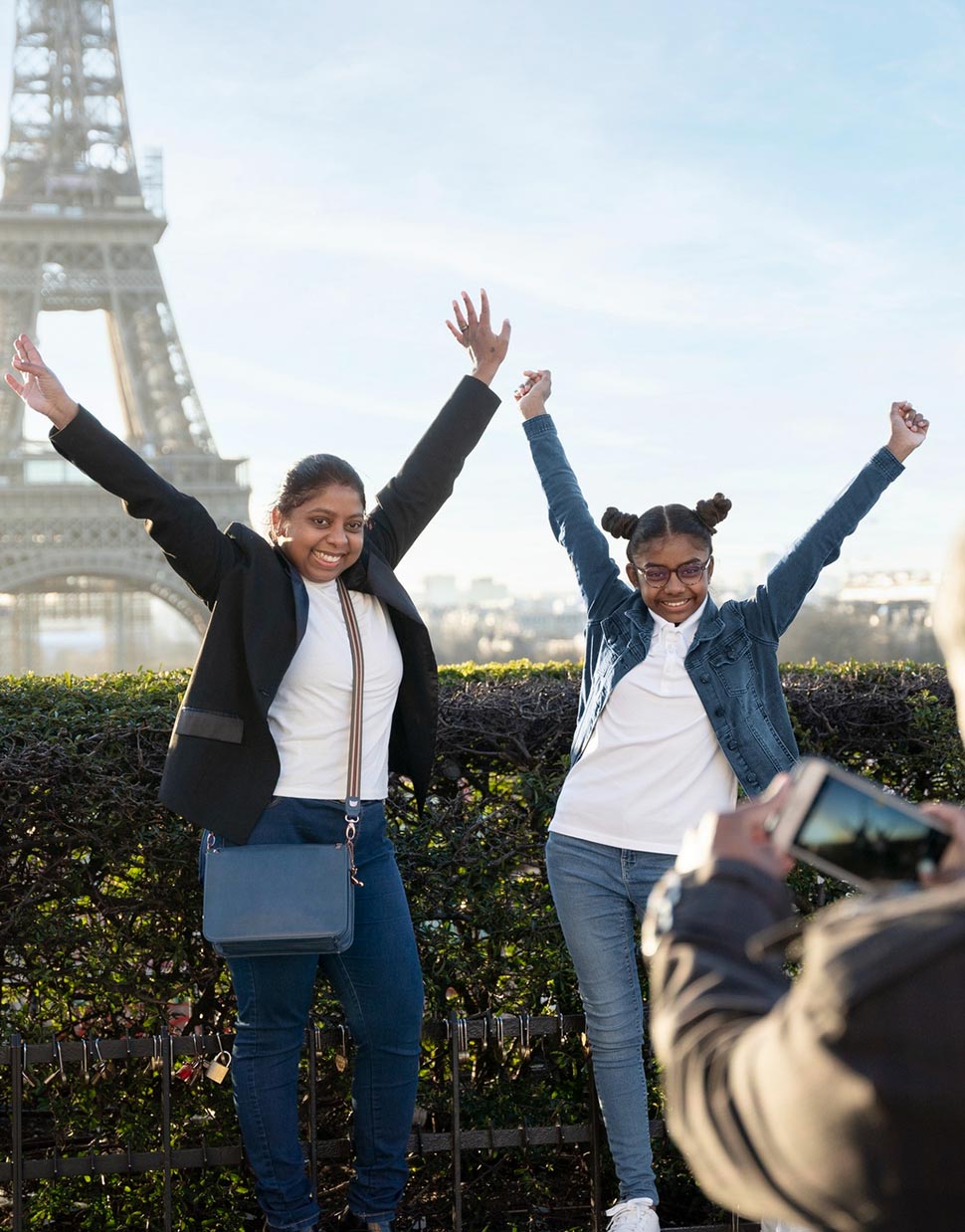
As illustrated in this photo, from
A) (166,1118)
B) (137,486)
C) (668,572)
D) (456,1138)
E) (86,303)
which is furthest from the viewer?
(86,303)

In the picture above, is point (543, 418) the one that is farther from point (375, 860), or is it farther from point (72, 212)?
point (72, 212)

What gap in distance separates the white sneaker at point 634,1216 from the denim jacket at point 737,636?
3.65 ft

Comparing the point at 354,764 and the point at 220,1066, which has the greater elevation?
the point at 354,764

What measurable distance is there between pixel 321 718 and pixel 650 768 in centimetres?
87

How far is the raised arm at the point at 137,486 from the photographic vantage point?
10.2 feet

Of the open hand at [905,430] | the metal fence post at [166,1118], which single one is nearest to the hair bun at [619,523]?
the open hand at [905,430]

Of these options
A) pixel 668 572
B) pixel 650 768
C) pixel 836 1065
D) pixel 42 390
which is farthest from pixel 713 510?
pixel 836 1065

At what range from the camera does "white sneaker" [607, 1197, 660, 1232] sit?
10.5 ft

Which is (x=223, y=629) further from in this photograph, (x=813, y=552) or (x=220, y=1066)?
(x=813, y=552)

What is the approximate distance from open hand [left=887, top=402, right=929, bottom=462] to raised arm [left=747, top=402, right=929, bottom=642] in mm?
31

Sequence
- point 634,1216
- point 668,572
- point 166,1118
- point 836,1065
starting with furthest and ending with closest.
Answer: point 166,1118, point 668,572, point 634,1216, point 836,1065

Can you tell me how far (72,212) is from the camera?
35.4 metres

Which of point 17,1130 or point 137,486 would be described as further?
point 17,1130

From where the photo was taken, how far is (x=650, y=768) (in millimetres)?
3281
